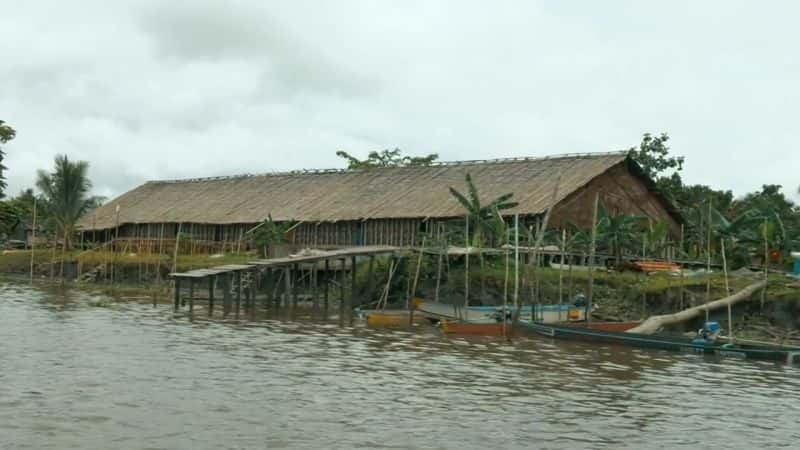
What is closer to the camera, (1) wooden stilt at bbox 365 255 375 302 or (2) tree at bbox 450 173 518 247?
(2) tree at bbox 450 173 518 247

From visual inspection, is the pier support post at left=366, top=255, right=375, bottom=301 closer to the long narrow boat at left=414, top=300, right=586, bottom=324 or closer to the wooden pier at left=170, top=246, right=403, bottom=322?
the wooden pier at left=170, top=246, right=403, bottom=322

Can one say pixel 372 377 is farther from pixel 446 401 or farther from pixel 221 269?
pixel 221 269

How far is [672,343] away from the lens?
1858 centimetres

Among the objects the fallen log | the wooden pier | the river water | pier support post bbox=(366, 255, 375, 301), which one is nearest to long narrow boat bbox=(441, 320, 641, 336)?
the fallen log

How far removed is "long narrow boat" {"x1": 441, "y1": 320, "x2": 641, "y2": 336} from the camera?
20.9 metres

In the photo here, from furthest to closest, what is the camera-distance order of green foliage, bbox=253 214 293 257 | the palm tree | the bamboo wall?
green foliage, bbox=253 214 293 257, the bamboo wall, the palm tree

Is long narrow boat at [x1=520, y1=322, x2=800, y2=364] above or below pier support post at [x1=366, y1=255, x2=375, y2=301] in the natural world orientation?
below

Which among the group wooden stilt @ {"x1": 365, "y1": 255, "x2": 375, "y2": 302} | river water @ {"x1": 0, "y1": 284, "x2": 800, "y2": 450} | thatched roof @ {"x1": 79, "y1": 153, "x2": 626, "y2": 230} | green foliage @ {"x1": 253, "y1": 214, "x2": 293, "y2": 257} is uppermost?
thatched roof @ {"x1": 79, "y1": 153, "x2": 626, "y2": 230}

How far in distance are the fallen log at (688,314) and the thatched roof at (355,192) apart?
24.9 ft

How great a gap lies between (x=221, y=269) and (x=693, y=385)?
45.1 ft

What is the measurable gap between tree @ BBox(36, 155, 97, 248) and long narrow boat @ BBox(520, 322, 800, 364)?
22.2 m

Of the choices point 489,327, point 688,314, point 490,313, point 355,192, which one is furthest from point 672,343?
point 355,192

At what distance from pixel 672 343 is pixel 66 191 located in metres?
26.0

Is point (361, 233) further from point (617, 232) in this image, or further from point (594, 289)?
point (594, 289)
